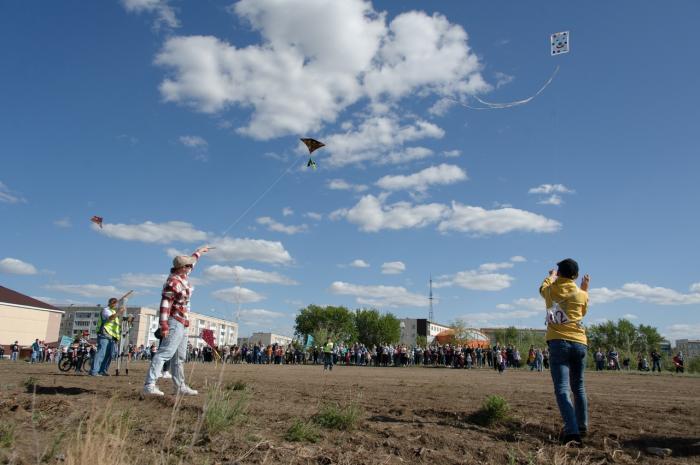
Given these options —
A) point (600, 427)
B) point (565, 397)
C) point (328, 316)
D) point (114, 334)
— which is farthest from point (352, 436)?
point (328, 316)

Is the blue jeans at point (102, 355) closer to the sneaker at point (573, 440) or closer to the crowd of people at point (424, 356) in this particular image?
the sneaker at point (573, 440)

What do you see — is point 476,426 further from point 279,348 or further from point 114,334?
point 279,348

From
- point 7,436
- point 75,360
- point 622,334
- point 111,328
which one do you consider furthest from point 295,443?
point 622,334

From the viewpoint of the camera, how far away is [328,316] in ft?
362

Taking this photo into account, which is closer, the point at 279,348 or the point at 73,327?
the point at 279,348

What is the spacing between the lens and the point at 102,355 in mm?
10727

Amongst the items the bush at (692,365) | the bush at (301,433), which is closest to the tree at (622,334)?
the bush at (692,365)

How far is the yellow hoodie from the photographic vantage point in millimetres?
5195

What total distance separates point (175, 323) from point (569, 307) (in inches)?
200

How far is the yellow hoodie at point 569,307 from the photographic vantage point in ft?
17.0

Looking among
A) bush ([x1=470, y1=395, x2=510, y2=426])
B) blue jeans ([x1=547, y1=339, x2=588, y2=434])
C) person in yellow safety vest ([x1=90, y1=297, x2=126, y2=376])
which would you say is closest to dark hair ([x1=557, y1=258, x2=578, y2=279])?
blue jeans ([x1=547, y1=339, x2=588, y2=434])

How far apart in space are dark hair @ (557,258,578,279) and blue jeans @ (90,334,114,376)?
9.74 m

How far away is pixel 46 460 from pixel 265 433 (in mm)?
1692

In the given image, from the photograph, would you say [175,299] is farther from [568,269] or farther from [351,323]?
[351,323]
